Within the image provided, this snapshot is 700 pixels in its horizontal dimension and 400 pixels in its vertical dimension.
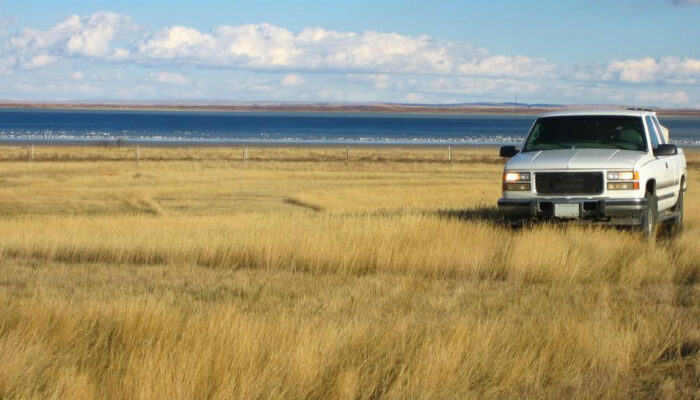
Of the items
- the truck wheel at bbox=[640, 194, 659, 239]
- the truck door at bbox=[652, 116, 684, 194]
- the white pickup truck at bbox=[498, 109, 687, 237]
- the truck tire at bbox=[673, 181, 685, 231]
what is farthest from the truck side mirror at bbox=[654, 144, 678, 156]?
the truck tire at bbox=[673, 181, 685, 231]

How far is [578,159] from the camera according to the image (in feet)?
46.2

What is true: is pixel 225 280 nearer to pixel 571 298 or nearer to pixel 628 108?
pixel 571 298

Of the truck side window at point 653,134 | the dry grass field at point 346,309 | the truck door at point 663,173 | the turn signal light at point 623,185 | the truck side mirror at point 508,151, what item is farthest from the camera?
the truck side mirror at point 508,151

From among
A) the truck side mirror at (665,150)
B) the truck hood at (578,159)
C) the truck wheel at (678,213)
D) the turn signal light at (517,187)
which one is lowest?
the truck wheel at (678,213)

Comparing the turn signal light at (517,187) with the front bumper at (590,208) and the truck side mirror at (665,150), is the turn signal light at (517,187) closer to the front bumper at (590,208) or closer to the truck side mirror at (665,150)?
the front bumper at (590,208)

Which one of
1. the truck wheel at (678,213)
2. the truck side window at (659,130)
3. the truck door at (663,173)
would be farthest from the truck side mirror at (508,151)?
the truck wheel at (678,213)

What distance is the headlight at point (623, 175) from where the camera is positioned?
13.8m

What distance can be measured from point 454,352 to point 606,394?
1.13 m

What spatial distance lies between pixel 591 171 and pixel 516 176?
106 cm

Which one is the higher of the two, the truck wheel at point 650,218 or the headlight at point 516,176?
the headlight at point 516,176

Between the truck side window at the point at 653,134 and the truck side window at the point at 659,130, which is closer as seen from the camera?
the truck side window at the point at 653,134

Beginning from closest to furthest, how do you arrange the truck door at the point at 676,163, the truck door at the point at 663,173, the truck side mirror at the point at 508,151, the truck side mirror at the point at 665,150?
the truck side mirror at the point at 665,150
the truck door at the point at 663,173
the truck side mirror at the point at 508,151
the truck door at the point at 676,163

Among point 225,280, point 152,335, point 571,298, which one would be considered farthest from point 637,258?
point 152,335

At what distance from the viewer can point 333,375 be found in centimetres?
695
